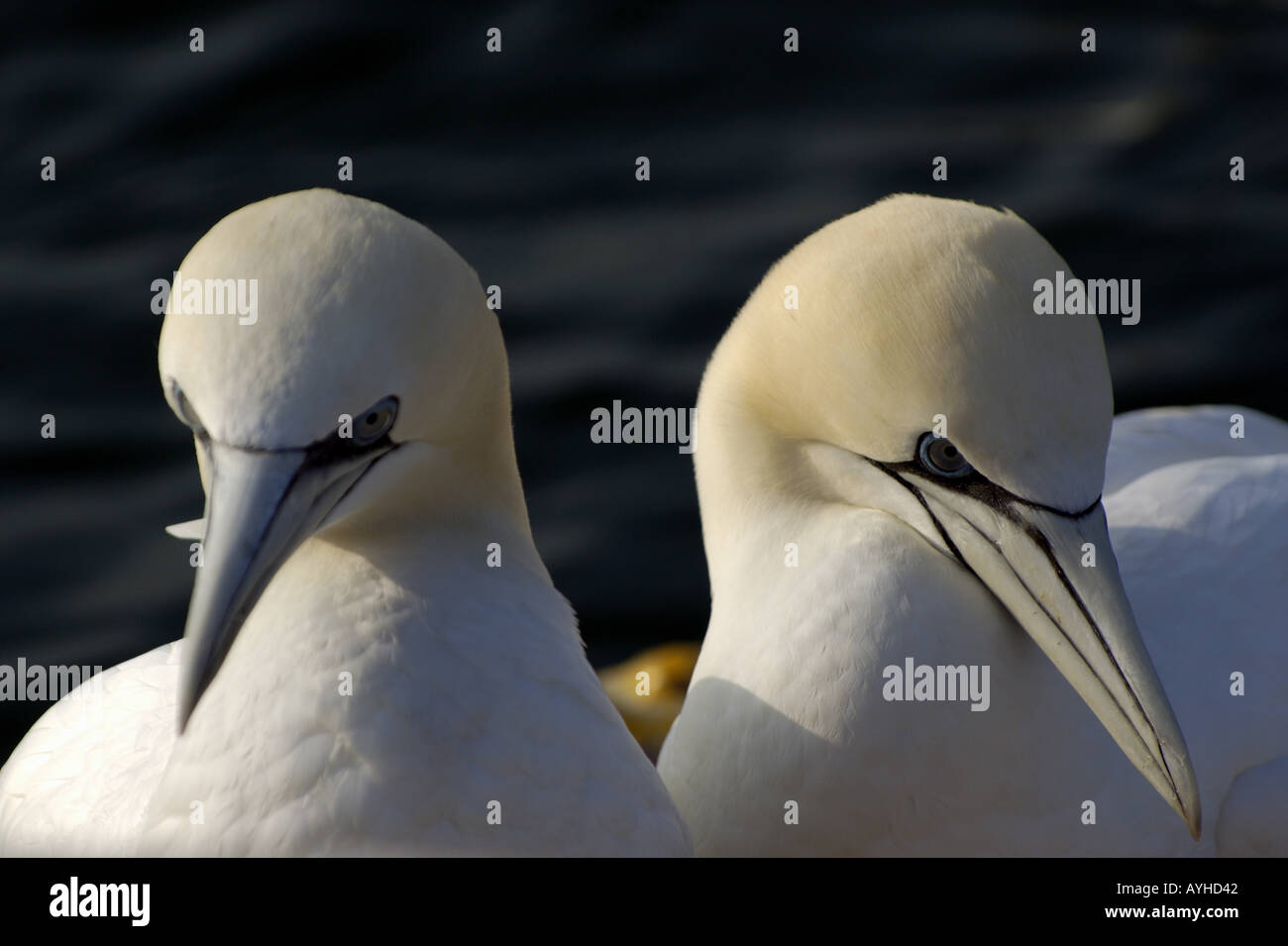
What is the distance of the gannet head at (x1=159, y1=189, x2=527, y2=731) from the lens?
2938 mm

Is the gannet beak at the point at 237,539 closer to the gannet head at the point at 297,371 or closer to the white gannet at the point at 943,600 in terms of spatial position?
the gannet head at the point at 297,371

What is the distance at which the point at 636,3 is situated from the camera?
28.9ft

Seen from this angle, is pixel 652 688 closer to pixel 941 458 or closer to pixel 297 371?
pixel 941 458

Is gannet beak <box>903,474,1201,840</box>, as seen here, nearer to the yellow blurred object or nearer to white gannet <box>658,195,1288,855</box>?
white gannet <box>658,195,1288,855</box>

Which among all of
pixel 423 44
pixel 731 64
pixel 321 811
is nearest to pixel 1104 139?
pixel 731 64

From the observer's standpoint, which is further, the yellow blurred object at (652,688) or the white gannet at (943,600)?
the yellow blurred object at (652,688)

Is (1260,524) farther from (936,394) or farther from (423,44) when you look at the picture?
(423,44)

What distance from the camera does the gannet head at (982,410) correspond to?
333 cm

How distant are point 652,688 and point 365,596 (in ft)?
9.77

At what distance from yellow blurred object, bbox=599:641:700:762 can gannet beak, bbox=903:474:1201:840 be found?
2.49 meters

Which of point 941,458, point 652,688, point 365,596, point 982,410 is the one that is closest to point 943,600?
point 941,458

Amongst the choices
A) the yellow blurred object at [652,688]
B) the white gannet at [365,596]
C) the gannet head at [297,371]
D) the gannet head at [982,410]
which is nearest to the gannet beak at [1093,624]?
the gannet head at [982,410]

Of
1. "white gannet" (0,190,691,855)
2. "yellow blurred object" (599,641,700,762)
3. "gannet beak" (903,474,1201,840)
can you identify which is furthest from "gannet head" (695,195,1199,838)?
"yellow blurred object" (599,641,700,762)
